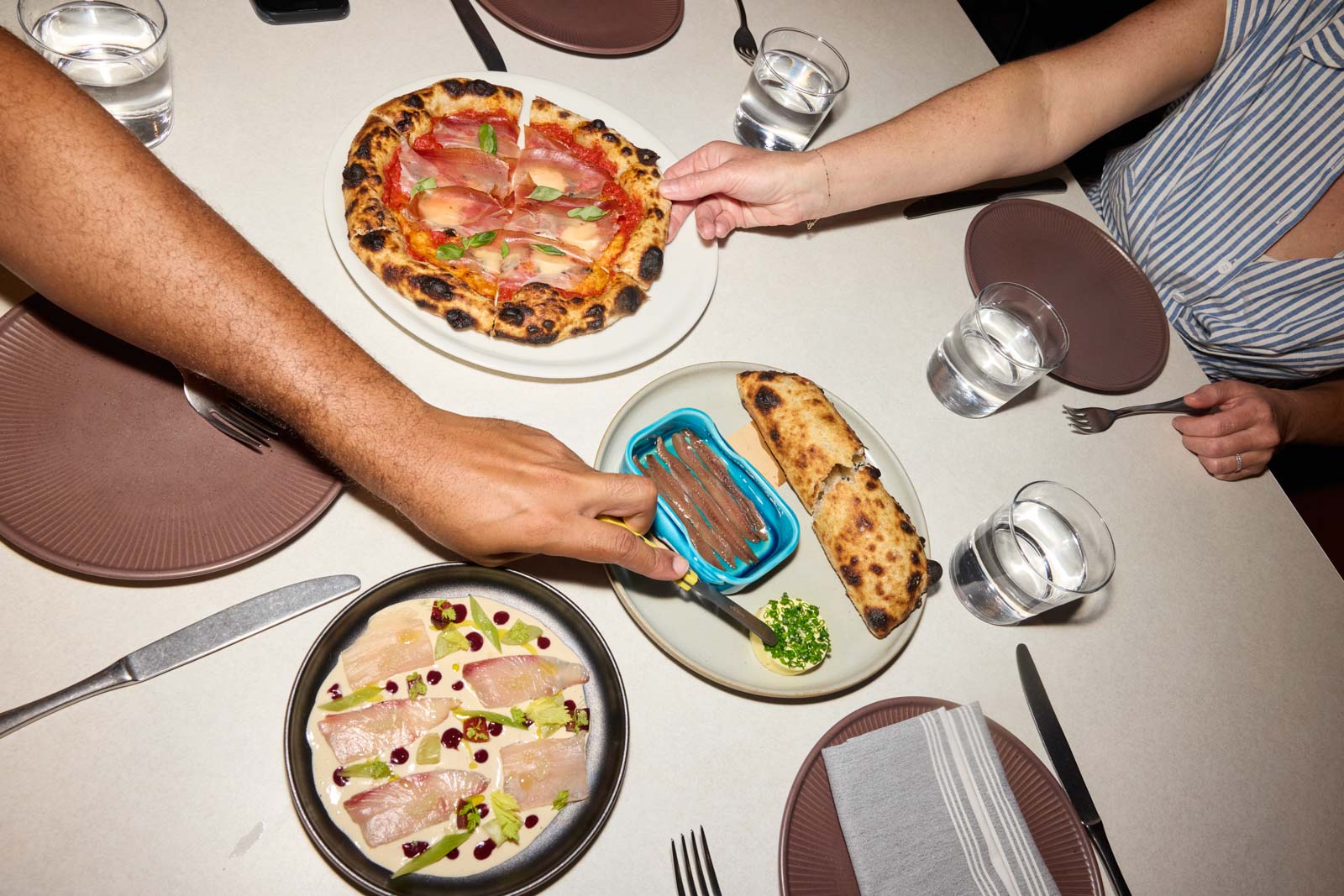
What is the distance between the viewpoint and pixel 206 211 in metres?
1.34

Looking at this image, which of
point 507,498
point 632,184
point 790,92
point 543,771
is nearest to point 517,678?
point 543,771

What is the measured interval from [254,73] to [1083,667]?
237cm

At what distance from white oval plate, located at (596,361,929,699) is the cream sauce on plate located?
0.69 feet

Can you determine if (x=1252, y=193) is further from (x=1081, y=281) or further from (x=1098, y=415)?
(x=1098, y=415)

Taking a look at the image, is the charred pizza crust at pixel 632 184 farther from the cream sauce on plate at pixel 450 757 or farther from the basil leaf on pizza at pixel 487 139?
the cream sauce on plate at pixel 450 757

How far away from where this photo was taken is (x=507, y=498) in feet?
4.29

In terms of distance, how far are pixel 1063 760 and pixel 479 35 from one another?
2.20 meters

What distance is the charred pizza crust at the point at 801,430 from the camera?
5.41ft

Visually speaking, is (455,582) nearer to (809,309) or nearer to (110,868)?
(110,868)

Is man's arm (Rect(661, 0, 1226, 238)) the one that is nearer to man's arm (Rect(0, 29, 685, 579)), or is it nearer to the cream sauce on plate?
man's arm (Rect(0, 29, 685, 579))

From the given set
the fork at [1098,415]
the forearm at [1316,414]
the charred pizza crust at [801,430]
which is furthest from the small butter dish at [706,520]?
the forearm at [1316,414]

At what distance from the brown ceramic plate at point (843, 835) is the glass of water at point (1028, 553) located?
0.26 meters

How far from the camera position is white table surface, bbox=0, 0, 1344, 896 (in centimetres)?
122

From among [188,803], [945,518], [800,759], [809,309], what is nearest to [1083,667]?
[945,518]
